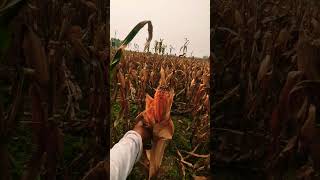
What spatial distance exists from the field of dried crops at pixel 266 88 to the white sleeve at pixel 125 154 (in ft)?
0.78

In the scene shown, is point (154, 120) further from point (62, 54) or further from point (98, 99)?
point (62, 54)

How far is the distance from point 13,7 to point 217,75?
0.65 m

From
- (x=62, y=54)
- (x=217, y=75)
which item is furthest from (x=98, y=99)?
(x=217, y=75)

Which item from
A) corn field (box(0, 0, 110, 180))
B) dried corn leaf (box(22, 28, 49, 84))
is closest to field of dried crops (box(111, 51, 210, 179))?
corn field (box(0, 0, 110, 180))

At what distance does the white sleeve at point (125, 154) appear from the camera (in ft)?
3.20

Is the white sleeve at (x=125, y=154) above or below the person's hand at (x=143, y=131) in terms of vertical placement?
below

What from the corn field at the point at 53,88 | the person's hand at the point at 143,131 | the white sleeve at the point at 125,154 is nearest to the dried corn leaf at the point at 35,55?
the corn field at the point at 53,88

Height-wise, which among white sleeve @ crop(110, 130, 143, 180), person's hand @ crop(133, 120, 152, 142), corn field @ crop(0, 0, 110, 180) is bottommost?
white sleeve @ crop(110, 130, 143, 180)

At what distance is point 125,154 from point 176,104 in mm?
243

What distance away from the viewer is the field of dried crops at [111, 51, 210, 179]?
1103mm

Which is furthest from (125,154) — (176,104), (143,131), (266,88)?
(266,88)

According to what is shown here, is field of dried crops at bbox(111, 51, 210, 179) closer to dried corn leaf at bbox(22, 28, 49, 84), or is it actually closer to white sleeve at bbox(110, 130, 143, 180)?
white sleeve at bbox(110, 130, 143, 180)

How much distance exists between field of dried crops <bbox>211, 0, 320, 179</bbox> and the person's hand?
20cm

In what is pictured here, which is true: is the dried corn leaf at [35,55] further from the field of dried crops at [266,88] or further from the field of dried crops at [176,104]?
the field of dried crops at [266,88]
